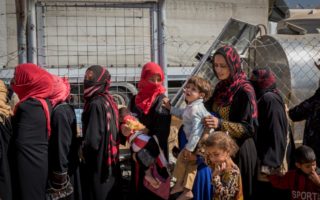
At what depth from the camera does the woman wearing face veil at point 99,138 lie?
388cm

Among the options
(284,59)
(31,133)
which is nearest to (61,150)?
(31,133)

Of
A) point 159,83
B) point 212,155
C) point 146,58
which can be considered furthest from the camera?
point 146,58

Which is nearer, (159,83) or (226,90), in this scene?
(226,90)

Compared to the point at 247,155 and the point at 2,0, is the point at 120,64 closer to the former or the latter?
the point at 2,0

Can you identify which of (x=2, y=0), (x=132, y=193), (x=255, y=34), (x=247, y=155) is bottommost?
(x=132, y=193)

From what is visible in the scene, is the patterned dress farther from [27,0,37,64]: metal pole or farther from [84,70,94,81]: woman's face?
[27,0,37,64]: metal pole

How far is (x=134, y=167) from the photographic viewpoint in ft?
14.1

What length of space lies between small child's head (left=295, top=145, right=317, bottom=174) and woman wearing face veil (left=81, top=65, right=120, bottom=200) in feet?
4.80

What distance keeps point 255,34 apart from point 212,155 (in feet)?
10.6

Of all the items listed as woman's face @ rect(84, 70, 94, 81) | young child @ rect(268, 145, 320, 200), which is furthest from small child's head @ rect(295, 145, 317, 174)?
woman's face @ rect(84, 70, 94, 81)

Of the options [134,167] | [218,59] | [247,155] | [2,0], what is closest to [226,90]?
[218,59]

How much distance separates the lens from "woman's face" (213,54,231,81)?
3691 mm

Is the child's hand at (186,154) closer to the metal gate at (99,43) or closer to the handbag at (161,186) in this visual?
the handbag at (161,186)

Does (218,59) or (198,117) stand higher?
(218,59)
